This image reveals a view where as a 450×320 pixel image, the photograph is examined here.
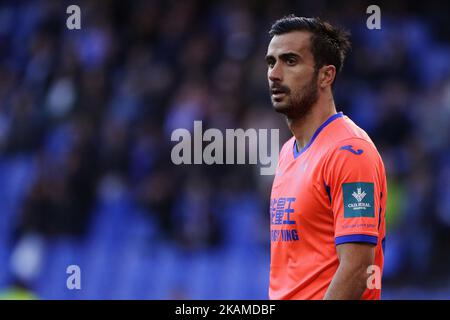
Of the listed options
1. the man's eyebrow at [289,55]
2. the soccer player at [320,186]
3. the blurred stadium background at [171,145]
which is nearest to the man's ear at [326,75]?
the soccer player at [320,186]

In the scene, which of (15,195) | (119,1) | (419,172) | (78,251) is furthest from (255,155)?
(119,1)

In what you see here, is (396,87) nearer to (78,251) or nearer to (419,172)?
(419,172)

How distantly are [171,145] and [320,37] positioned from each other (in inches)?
230

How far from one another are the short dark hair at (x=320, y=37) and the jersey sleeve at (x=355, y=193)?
58 centimetres

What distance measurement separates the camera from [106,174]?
9.73 meters

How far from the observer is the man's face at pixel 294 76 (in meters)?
3.86

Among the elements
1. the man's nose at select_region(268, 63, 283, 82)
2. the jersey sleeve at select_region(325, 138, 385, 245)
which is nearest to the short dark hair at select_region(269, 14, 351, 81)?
the man's nose at select_region(268, 63, 283, 82)

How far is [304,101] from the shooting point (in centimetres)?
388

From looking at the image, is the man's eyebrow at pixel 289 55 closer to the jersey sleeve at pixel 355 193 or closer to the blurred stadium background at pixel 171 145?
the jersey sleeve at pixel 355 193

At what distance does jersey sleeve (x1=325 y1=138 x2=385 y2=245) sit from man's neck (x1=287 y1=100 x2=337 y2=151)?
39 cm

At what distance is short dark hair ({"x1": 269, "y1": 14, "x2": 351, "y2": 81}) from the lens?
3.93 meters

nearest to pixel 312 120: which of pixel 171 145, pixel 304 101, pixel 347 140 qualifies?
pixel 304 101

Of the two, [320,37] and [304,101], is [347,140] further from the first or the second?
[320,37]

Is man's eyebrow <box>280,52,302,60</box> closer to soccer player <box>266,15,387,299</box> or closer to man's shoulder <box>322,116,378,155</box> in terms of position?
soccer player <box>266,15,387,299</box>
